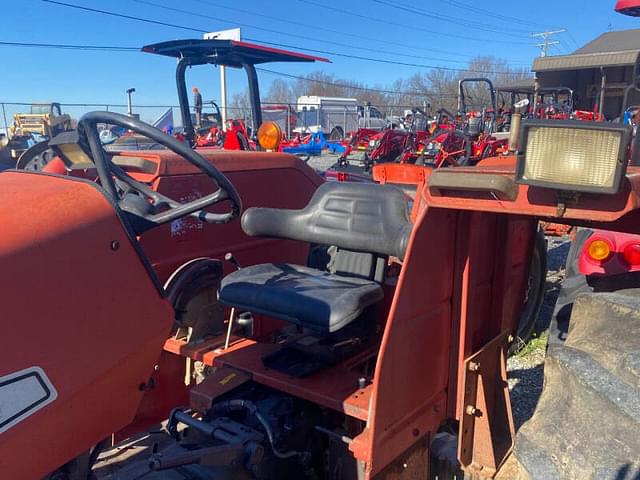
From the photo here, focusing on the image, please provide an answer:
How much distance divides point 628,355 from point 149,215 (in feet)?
4.06

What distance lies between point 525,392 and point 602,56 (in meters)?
10.6

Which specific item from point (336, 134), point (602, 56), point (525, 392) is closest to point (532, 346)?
point (525, 392)

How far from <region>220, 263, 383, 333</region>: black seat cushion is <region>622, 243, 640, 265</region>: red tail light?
3.24ft

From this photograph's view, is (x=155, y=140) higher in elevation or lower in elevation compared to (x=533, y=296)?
higher

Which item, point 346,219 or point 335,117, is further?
point 335,117

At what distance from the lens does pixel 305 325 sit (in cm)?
187

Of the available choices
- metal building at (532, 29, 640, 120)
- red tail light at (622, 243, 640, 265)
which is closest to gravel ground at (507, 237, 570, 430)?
red tail light at (622, 243, 640, 265)

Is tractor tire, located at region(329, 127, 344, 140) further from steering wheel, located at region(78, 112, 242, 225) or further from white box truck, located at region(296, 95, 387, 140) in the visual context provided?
steering wheel, located at region(78, 112, 242, 225)

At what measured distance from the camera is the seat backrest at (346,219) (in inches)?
86.7

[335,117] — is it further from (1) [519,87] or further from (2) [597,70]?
(2) [597,70]

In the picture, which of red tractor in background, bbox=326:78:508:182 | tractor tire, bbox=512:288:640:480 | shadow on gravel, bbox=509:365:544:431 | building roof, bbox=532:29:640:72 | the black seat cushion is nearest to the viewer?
tractor tire, bbox=512:288:640:480

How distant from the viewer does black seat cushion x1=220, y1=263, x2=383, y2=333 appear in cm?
185

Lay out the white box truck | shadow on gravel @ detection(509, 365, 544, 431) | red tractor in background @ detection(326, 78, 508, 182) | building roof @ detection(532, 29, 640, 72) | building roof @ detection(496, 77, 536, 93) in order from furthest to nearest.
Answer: the white box truck, building roof @ detection(496, 77, 536, 93), building roof @ detection(532, 29, 640, 72), red tractor in background @ detection(326, 78, 508, 182), shadow on gravel @ detection(509, 365, 544, 431)

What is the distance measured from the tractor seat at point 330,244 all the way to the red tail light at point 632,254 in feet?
2.85
